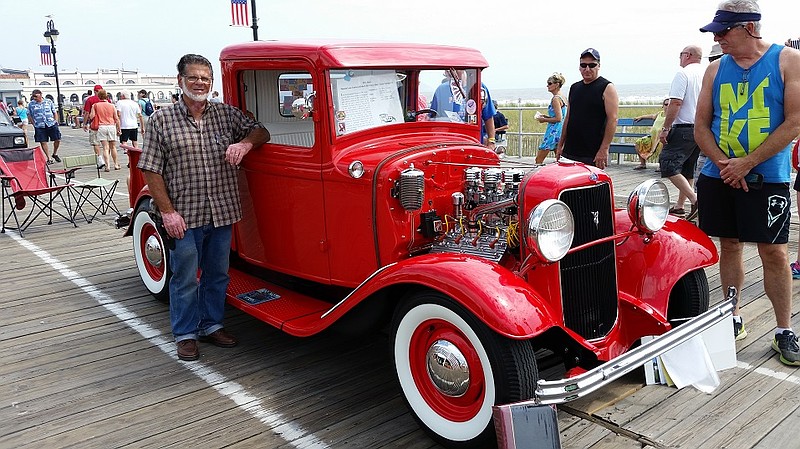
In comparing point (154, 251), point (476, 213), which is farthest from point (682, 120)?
point (154, 251)

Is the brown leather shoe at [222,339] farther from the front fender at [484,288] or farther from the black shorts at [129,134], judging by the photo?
the black shorts at [129,134]

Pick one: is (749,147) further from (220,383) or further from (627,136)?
(627,136)

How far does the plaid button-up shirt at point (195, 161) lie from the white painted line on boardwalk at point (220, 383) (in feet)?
2.81

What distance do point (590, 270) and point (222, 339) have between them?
88.9 inches

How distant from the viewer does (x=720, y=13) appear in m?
3.10

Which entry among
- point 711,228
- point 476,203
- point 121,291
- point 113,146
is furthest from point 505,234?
point 113,146

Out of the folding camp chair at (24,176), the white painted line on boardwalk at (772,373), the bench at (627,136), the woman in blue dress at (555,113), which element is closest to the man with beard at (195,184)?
the white painted line on boardwalk at (772,373)

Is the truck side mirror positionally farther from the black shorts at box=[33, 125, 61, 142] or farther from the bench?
the black shorts at box=[33, 125, 61, 142]

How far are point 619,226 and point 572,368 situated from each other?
1.11 meters

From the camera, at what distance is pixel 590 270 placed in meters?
2.91

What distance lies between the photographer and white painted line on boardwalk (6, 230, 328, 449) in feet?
9.25

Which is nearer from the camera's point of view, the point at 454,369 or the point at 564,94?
A: the point at 454,369

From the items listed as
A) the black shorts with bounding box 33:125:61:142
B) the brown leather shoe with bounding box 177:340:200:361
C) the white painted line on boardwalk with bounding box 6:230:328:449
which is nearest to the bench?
the white painted line on boardwalk with bounding box 6:230:328:449

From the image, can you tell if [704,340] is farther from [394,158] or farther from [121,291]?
[121,291]
